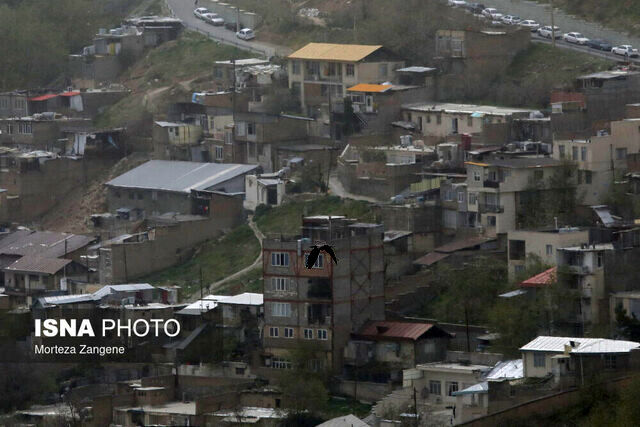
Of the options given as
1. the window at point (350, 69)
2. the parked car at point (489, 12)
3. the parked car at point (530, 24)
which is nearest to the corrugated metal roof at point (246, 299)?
the window at point (350, 69)

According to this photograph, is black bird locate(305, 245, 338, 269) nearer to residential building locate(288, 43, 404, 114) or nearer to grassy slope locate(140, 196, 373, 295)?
grassy slope locate(140, 196, 373, 295)

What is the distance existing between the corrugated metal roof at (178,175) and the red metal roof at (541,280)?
14.1 metres

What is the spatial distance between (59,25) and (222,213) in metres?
24.6

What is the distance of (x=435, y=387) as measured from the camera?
4575cm

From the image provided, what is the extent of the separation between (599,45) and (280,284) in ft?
59.3

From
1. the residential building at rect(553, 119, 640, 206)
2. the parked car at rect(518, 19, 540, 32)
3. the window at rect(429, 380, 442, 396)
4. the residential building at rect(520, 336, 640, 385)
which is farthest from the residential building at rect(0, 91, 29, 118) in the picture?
the residential building at rect(520, 336, 640, 385)

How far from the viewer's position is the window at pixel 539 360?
43.8 meters

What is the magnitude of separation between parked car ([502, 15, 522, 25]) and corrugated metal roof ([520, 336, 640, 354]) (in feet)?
78.1

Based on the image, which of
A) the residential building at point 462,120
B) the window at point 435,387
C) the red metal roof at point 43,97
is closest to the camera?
the window at point 435,387

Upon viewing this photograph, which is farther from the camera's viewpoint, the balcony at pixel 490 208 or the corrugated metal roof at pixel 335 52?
the corrugated metal roof at pixel 335 52

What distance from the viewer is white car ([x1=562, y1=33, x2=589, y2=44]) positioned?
6469 centimetres

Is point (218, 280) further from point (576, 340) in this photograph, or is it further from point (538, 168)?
point (576, 340)

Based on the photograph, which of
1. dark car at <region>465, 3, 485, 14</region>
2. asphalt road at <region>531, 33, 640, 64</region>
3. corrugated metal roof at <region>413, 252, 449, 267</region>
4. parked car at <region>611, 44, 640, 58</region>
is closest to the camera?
corrugated metal roof at <region>413, 252, 449, 267</region>

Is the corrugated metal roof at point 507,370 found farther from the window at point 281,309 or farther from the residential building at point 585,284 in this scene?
the window at point 281,309
